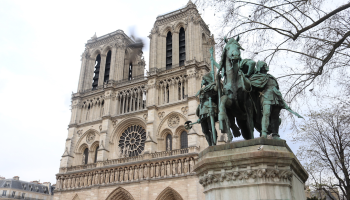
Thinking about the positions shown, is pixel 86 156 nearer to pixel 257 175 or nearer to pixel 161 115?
pixel 161 115

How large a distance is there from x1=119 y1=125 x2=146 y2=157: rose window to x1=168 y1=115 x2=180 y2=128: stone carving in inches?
116

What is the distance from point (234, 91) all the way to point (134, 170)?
20.9 meters

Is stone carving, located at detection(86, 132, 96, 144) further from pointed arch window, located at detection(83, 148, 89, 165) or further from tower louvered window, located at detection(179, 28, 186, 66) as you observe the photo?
tower louvered window, located at detection(179, 28, 186, 66)

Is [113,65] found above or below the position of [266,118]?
above

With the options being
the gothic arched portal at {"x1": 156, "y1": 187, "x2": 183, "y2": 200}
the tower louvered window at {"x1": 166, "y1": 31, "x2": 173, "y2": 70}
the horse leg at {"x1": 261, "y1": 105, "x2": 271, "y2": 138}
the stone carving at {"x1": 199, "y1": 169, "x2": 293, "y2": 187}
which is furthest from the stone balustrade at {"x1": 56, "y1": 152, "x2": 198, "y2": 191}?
the stone carving at {"x1": 199, "y1": 169, "x2": 293, "y2": 187}

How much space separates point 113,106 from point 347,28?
81.0 ft

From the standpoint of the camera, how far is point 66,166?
28.0 meters

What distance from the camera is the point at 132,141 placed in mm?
27391

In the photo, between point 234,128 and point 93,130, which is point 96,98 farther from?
point 234,128

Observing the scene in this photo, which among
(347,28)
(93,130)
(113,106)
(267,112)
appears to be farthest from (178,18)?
(267,112)

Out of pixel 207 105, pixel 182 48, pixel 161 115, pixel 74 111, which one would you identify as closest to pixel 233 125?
pixel 207 105

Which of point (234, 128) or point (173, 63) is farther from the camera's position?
point (173, 63)

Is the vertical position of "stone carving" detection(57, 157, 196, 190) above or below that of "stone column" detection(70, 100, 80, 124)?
below

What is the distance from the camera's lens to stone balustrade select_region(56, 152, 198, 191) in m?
22.4
